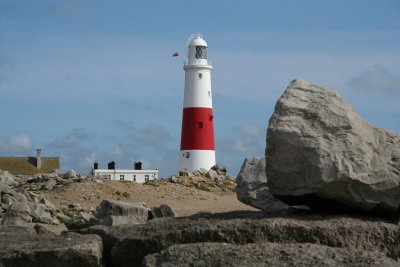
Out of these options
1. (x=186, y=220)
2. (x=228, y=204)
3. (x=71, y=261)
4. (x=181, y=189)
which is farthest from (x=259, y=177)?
(x=181, y=189)

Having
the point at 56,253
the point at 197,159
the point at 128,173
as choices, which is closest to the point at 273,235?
the point at 56,253

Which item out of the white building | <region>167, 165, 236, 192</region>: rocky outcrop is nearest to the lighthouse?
<region>167, 165, 236, 192</region>: rocky outcrop

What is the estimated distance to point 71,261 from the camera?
889 cm

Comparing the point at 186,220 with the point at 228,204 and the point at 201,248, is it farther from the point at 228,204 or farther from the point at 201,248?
the point at 228,204

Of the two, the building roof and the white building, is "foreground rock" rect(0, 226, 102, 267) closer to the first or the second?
the white building

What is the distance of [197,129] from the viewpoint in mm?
42156

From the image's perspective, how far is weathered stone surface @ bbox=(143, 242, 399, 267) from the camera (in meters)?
7.35

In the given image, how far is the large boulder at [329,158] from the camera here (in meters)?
9.32

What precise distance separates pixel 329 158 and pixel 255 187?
165 inches

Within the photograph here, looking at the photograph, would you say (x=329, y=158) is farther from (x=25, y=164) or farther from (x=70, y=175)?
(x=25, y=164)

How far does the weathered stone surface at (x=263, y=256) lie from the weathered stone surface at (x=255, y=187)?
16.6 feet

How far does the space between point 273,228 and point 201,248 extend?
44.5 inches

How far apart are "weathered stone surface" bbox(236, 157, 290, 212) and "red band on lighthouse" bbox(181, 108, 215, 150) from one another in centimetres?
2842

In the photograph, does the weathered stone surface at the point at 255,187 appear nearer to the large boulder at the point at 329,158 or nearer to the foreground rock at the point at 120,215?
the foreground rock at the point at 120,215
